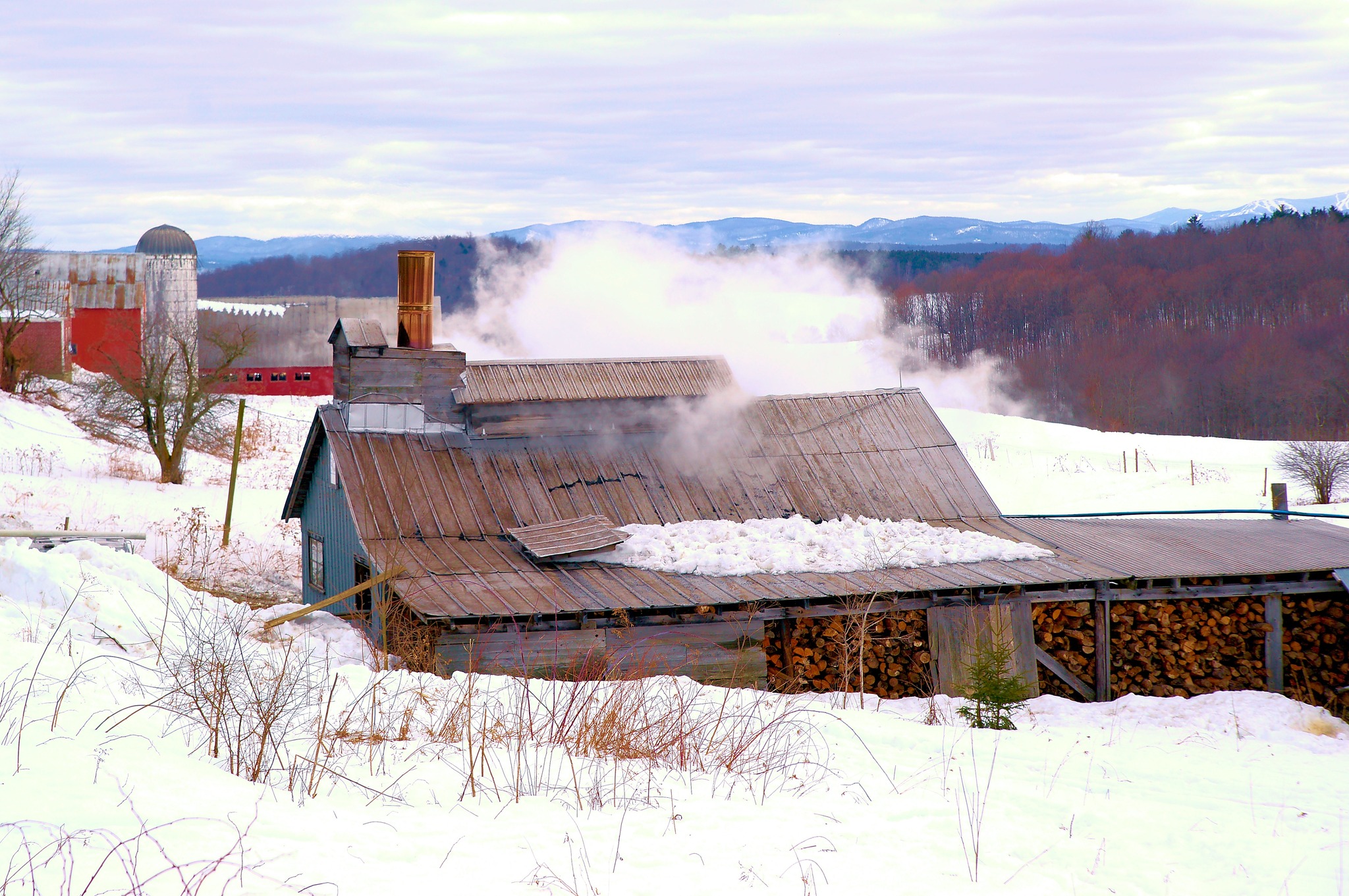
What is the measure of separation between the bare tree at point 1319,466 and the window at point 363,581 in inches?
1012

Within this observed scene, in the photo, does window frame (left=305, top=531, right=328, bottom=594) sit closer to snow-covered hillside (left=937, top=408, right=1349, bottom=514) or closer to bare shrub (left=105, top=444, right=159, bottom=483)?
bare shrub (left=105, top=444, right=159, bottom=483)

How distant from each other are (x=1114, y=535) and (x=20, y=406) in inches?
1261

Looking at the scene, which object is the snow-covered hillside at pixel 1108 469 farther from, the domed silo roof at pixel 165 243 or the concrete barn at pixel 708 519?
the domed silo roof at pixel 165 243

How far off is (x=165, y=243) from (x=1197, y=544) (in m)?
47.8

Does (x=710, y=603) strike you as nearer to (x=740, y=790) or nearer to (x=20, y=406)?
(x=740, y=790)

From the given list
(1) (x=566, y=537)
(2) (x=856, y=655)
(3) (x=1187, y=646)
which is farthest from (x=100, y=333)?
(3) (x=1187, y=646)

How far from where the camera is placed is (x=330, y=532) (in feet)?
52.3

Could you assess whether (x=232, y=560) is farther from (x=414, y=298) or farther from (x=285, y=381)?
(x=285, y=381)

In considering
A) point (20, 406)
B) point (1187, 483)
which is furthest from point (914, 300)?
point (20, 406)

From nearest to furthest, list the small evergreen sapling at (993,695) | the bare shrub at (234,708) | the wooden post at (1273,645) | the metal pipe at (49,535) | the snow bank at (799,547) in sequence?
the bare shrub at (234,708)
the small evergreen sapling at (993,695)
the snow bank at (799,547)
the metal pipe at (49,535)
the wooden post at (1273,645)

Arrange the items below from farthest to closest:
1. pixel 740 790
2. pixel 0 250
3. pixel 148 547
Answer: pixel 0 250, pixel 148 547, pixel 740 790

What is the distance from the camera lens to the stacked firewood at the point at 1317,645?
46.6 feet

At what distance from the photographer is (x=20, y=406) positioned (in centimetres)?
3341

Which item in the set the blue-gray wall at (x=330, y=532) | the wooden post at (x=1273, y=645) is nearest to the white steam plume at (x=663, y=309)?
the blue-gray wall at (x=330, y=532)
